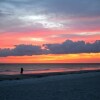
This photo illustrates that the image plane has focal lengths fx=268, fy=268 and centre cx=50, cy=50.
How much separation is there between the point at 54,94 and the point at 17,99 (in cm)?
293

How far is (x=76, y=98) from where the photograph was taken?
16969 mm

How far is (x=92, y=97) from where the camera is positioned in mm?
17094

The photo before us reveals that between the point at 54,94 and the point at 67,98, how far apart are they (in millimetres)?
1939

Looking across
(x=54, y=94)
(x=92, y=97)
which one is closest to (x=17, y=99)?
(x=54, y=94)

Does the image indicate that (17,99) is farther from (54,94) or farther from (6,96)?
(54,94)

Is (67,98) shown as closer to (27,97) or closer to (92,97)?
(92,97)

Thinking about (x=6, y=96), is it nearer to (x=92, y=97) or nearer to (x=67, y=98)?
(x=67, y=98)

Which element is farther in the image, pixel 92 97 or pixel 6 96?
pixel 6 96

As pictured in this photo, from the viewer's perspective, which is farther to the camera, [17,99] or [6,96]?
[6,96]

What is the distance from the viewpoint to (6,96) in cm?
1833

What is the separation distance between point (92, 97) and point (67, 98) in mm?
1601

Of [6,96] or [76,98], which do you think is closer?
[76,98]

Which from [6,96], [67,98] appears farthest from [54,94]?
[6,96]

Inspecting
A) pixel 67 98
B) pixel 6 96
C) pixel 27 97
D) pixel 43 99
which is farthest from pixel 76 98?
pixel 6 96
